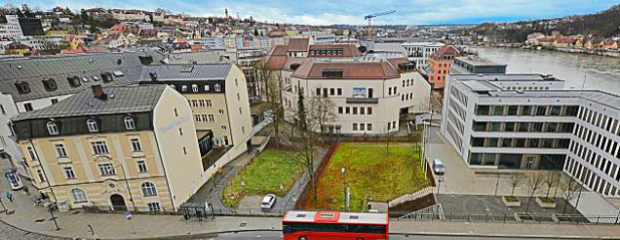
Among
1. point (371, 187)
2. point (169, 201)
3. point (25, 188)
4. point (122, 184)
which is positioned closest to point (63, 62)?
point (25, 188)

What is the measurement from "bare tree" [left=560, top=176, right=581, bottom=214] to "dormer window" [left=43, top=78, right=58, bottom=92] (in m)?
54.7

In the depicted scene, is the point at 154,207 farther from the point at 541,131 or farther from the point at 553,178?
the point at 541,131

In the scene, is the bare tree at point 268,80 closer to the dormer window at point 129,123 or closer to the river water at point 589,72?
the dormer window at point 129,123

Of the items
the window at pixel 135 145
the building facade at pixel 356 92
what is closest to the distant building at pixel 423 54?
the building facade at pixel 356 92

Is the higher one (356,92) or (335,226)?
(356,92)

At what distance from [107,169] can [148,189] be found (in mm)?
3875

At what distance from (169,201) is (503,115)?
118 feet

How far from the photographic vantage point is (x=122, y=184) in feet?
91.3

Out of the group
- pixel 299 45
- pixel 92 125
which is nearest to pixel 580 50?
pixel 299 45

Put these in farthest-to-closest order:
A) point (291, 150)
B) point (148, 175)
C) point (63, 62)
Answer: point (291, 150)
point (63, 62)
point (148, 175)

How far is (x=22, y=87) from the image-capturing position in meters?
33.3

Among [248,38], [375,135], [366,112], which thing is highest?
[248,38]

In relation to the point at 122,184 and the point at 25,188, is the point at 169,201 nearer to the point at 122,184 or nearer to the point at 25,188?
the point at 122,184

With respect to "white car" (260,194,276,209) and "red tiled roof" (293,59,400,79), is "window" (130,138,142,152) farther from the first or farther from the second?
"red tiled roof" (293,59,400,79)
